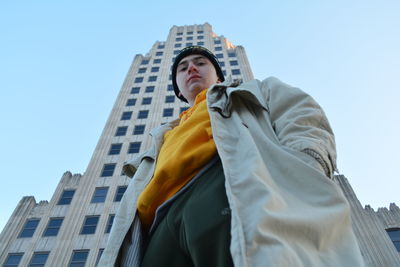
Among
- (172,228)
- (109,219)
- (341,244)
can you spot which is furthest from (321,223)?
(109,219)

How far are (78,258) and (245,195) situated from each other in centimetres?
1912

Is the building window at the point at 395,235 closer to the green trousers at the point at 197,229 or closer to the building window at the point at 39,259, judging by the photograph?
the green trousers at the point at 197,229

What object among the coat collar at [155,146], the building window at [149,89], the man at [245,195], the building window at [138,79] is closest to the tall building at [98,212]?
the building window at [149,89]

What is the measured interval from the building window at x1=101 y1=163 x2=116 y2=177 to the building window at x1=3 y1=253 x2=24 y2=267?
7.68 m

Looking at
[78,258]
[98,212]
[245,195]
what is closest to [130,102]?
[98,212]

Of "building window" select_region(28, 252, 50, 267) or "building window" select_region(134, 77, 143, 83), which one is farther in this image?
"building window" select_region(134, 77, 143, 83)

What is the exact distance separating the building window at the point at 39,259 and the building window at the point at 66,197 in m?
4.17

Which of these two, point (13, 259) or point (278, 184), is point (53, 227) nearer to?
point (13, 259)

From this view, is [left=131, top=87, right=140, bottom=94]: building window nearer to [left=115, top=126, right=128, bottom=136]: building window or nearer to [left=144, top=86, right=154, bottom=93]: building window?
[left=144, top=86, right=154, bottom=93]: building window

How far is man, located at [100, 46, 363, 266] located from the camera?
1364 millimetres

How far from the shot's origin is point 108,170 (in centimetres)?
2298

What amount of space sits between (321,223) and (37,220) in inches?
922

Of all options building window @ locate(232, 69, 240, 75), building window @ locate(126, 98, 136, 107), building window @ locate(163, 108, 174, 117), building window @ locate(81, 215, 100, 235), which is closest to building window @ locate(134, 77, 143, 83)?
building window @ locate(126, 98, 136, 107)

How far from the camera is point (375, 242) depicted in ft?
57.5
